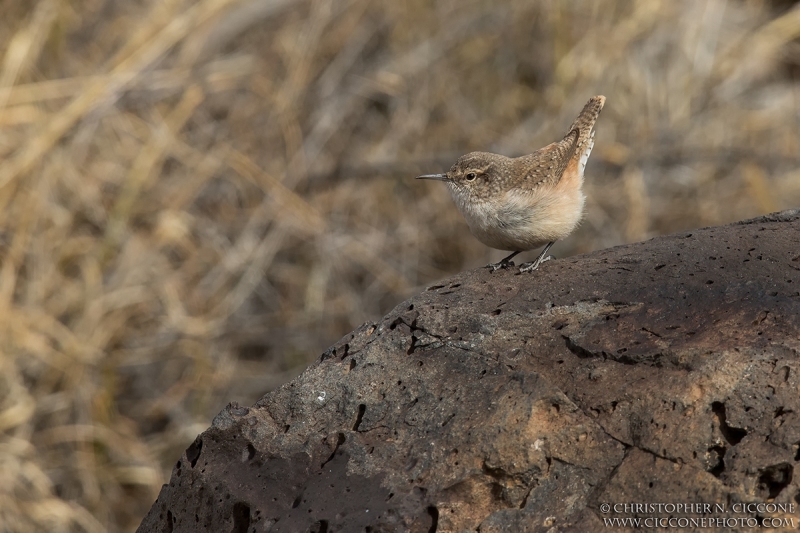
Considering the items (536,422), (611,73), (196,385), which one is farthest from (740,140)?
(536,422)

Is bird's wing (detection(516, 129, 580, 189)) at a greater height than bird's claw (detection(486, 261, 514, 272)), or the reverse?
bird's wing (detection(516, 129, 580, 189))

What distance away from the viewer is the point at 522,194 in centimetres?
421

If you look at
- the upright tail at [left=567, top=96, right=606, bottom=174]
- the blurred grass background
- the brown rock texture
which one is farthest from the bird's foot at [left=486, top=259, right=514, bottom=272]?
the blurred grass background

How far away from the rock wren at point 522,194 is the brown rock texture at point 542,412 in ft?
2.41

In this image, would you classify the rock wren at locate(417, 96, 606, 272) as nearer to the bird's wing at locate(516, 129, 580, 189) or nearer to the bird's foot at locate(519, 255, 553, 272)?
the bird's wing at locate(516, 129, 580, 189)

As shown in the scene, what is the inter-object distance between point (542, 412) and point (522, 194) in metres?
1.64

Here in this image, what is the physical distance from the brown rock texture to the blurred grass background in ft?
11.6

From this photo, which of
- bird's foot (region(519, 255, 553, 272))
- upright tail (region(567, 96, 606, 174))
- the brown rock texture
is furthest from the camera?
upright tail (region(567, 96, 606, 174))

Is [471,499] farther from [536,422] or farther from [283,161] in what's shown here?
[283,161]

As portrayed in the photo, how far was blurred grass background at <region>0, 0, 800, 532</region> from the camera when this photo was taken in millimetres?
6406

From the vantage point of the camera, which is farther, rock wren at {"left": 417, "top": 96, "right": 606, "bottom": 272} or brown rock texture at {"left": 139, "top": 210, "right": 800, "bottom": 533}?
rock wren at {"left": 417, "top": 96, "right": 606, "bottom": 272}

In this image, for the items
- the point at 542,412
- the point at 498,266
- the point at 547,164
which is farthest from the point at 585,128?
the point at 542,412

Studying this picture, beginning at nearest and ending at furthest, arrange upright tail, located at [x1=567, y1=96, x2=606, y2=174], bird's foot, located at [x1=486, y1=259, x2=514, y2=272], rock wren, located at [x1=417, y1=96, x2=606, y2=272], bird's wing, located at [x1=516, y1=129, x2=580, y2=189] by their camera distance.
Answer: bird's foot, located at [x1=486, y1=259, x2=514, y2=272], rock wren, located at [x1=417, y1=96, x2=606, y2=272], bird's wing, located at [x1=516, y1=129, x2=580, y2=189], upright tail, located at [x1=567, y1=96, x2=606, y2=174]

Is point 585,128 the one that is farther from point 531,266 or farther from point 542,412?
point 542,412
